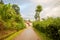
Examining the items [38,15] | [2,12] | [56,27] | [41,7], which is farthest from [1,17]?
[38,15]

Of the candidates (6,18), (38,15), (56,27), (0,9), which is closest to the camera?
(56,27)

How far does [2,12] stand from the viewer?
25.3 meters

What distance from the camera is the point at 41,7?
6975 centimetres

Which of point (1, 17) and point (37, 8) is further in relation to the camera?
point (37, 8)

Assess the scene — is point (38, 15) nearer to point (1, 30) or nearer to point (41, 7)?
point (41, 7)

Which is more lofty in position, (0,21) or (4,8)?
(4,8)

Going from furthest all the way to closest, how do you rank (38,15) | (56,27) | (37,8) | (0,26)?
(38,15) → (37,8) → (0,26) → (56,27)

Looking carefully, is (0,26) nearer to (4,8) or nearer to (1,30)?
(1,30)

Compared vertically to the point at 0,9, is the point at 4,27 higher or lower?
lower

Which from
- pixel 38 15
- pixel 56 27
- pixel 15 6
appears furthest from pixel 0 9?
pixel 38 15

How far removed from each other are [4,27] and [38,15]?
54748 millimetres

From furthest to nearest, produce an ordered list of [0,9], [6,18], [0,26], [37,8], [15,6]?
[37,8]
[15,6]
[6,18]
[0,9]
[0,26]

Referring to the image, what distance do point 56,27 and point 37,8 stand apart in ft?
179

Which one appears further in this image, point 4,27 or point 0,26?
point 4,27
